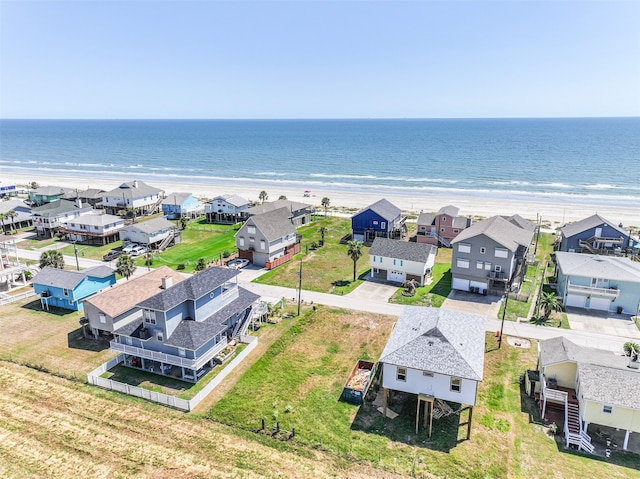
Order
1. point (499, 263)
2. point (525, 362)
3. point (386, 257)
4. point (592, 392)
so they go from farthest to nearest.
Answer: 1. point (386, 257)
2. point (499, 263)
3. point (525, 362)
4. point (592, 392)

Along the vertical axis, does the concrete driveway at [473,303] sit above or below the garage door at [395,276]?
below

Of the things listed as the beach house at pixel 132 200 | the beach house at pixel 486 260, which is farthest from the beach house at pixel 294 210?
the beach house at pixel 486 260

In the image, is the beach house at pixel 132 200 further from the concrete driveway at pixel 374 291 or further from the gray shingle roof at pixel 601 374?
the gray shingle roof at pixel 601 374

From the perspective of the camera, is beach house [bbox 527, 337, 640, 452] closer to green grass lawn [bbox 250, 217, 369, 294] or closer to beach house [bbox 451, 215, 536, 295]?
beach house [bbox 451, 215, 536, 295]

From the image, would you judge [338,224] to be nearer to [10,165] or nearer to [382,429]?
[382,429]

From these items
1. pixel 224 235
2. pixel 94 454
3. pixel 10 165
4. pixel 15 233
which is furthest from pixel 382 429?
pixel 10 165

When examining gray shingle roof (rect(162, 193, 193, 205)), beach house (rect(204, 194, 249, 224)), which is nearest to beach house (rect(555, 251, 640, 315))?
beach house (rect(204, 194, 249, 224))
